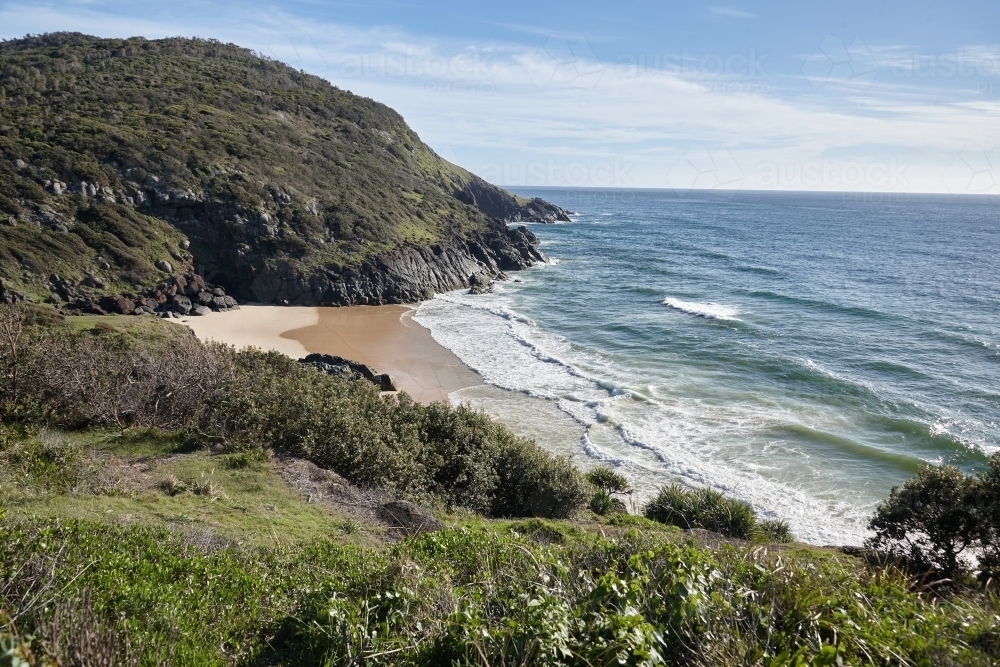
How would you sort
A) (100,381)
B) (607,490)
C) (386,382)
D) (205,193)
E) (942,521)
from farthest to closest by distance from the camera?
(205,193) → (386,382) → (607,490) → (100,381) → (942,521)

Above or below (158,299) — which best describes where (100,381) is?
above

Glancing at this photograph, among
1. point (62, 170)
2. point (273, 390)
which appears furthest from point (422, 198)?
point (273, 390)

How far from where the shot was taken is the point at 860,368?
26484mm

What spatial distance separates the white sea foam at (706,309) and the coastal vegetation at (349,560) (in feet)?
81.9

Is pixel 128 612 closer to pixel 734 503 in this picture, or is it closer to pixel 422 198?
pixel 734 503

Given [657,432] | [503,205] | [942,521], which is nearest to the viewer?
[942,521]

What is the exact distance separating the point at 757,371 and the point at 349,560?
77.4 ft

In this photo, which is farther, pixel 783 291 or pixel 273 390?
pixel 783 291

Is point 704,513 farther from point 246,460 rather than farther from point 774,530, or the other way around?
point 246,460

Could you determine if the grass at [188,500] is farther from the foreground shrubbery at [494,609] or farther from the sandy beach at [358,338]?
the sandy beach at [358,338]

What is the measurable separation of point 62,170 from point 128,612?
4133cm

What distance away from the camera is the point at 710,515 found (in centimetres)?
1312

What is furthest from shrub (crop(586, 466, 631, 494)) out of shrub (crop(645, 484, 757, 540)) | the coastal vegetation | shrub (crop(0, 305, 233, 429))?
shrub (crop(0, 305, 233, 429))

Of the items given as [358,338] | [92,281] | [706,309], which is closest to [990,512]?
[358,338]
